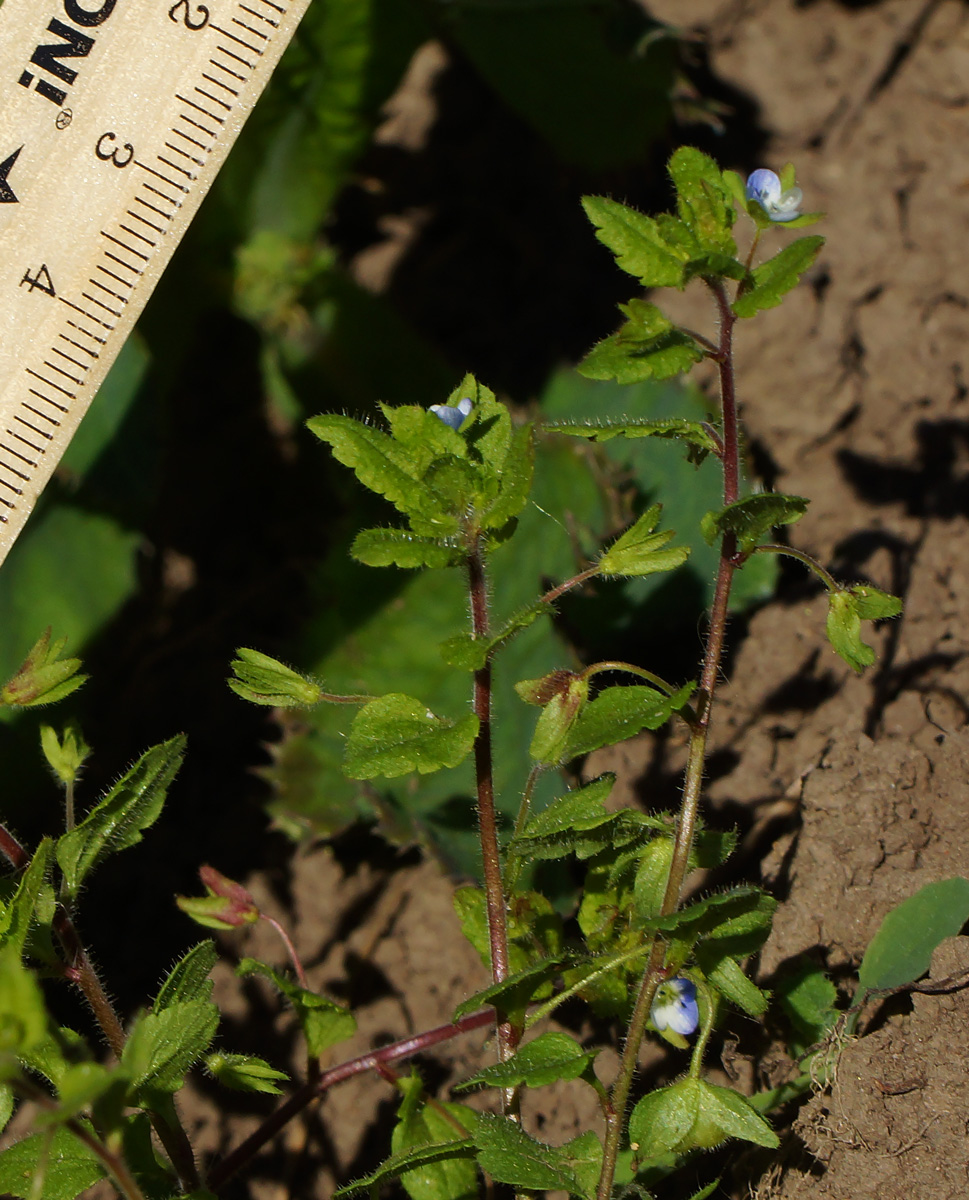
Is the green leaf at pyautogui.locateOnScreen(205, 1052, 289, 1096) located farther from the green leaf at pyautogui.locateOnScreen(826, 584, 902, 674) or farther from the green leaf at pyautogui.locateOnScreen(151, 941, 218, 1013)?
the green leaf at pyautogui.locateOnScreen(826, 584, 902, 674)

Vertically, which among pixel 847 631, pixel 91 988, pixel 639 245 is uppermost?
pixel 639 245

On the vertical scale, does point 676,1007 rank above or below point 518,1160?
above

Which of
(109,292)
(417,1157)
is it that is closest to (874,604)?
(417,1157)

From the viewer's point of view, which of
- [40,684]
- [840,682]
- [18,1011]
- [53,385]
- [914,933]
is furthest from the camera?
[840,682]

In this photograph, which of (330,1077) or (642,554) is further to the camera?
(330,1077)

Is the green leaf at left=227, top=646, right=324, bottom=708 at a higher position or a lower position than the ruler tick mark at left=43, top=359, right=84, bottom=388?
lower

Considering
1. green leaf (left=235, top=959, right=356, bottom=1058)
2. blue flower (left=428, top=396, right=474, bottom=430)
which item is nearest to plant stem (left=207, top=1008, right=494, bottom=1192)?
green leaf (left=235, top=959, right=356, bottom=1058)

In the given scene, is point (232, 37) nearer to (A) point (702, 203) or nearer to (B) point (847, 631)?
(A) point (702, 203)
